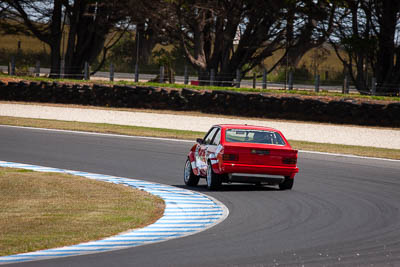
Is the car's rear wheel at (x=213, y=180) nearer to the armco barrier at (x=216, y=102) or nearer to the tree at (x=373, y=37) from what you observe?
the armco barrier at (x=216, y=102)

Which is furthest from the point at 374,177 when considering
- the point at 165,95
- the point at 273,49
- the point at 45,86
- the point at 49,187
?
the point at 273,49

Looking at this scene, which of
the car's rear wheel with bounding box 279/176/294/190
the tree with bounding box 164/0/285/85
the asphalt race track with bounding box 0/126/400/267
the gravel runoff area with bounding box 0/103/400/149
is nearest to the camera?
the asphalt race track with bounding box 0/126/400/267

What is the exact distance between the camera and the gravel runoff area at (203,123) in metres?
27.1

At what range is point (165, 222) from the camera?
10031mm

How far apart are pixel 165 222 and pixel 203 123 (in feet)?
68.6

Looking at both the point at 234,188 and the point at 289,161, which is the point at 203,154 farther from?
the point at 289,161

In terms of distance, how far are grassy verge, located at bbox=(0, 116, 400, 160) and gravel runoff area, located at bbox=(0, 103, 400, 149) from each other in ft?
5.77

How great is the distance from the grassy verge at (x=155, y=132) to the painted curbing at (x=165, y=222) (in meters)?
10.0

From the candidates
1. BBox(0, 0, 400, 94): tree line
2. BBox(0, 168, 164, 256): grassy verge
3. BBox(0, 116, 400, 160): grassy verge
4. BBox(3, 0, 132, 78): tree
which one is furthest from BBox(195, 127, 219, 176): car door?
BBox(3, 0, 132, 78): tree

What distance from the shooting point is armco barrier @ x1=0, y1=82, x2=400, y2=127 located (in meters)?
30.6

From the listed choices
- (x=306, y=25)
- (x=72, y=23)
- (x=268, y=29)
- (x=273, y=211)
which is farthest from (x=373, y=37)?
(x=273, y=211)

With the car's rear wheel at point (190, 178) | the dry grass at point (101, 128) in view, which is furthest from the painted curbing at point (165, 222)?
the dry grass at point (101, 128)

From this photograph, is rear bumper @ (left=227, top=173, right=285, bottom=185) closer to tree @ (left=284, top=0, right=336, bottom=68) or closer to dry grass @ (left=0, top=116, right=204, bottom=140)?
dry grass @ (left=0, top=116, right=204, bottom=140)

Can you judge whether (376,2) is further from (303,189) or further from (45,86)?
(303,189)
